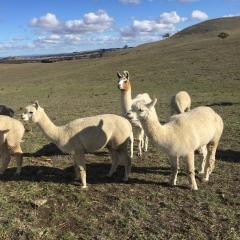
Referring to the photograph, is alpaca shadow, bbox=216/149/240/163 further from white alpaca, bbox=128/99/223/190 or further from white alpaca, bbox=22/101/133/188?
white alpaca, bbox=22/101/133/188

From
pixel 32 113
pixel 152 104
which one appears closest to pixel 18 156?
pixel 32 113

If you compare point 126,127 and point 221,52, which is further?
point 221,52

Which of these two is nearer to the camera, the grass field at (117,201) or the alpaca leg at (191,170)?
the grass field at (117,201)

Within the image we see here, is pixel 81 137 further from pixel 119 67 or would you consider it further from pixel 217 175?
pixel 119 67

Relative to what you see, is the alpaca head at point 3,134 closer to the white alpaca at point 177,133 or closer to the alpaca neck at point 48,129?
the alpaca neck at point 48,129

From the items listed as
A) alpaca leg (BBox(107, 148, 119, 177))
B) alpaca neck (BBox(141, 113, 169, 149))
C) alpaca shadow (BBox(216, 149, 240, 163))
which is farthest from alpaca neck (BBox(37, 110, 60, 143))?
alpaca shadow (BBox(216, 149, 240, 163))

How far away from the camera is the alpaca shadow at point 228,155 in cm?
974

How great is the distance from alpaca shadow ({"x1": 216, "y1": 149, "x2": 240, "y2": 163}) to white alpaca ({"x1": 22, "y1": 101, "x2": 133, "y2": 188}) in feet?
8.87

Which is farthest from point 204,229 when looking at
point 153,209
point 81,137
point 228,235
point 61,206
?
point 81,137

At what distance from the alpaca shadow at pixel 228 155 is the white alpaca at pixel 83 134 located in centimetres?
270

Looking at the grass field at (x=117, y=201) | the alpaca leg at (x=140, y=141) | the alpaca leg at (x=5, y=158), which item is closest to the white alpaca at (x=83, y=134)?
the grass field at (x=117, y=201)

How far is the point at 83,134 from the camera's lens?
313 inches

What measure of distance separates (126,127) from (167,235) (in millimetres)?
2709

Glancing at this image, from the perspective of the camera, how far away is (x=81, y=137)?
794cm
